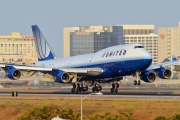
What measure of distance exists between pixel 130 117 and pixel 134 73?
28.6m

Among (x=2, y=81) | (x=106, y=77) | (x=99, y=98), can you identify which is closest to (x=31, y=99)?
(x=99, y=98)

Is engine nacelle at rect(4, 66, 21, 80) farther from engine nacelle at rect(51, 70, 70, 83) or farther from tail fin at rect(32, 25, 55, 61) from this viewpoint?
tail fin at rect(32, 25, 55, 61)

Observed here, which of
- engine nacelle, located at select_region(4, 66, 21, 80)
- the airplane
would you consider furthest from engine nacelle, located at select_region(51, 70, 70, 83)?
engine nacelle, located at select_region(4, 66, 21, 80)

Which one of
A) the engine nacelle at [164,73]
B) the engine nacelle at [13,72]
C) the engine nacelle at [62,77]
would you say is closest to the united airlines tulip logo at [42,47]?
the engine nacelle at [62,77]

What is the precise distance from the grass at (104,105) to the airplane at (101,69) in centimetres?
1040

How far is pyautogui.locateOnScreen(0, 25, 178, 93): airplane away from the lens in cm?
10469

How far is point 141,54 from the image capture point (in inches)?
4097

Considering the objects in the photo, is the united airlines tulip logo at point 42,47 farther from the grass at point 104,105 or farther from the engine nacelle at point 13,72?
the grass at point 104,105

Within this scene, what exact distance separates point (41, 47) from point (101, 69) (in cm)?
1946

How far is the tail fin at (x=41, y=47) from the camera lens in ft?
408

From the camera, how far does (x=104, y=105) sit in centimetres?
8756

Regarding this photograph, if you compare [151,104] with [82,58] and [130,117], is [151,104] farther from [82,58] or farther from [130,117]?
[82,58]

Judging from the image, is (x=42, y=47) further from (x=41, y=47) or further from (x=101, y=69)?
(x=101, y=69)

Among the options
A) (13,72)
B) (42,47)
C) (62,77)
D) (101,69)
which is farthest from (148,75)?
(42,47)
